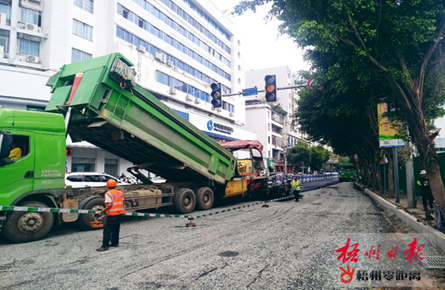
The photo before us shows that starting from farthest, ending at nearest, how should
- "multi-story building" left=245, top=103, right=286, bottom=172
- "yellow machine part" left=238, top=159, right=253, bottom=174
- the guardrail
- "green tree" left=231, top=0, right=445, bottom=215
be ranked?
"multi-story building" left=245, top=103, right=286, bottom=172, the guardrail, "yellow machine part" left=238, top=159, right=253, bottom=174, "green tree" left=231, top=0, right=445, bottom=215

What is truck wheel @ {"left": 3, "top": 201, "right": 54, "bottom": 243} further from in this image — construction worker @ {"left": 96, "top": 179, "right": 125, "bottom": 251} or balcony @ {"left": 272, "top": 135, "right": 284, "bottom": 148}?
balcony @ {"left": 272, "top": 135, "right": 284, "bottom": 148}

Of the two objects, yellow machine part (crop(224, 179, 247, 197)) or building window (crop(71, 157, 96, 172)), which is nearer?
yellow machine part (crop(224, 179, 247, 197))

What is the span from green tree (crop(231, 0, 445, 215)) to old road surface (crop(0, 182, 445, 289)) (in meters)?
2.90

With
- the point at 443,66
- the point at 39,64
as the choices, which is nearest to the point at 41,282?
the point at 443,66

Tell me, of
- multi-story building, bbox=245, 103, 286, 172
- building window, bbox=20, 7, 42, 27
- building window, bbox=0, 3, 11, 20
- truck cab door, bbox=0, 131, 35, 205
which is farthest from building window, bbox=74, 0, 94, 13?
multi-story building, bbox=245, 103, 286, 172

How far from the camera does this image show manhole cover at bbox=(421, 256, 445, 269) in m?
5.11

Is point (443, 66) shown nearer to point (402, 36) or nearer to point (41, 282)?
point (402, 36)

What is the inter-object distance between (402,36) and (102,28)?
82.6ft

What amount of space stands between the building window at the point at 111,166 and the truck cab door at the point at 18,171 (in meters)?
20.5

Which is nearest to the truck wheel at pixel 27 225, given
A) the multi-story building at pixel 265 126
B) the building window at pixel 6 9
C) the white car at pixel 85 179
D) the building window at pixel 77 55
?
the white car at pixel 85 179

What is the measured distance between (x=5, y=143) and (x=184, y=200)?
615 centimetres

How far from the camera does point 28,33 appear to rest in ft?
72.9

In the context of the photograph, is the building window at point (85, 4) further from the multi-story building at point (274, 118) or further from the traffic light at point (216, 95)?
the multi-story building at point (274, 118)

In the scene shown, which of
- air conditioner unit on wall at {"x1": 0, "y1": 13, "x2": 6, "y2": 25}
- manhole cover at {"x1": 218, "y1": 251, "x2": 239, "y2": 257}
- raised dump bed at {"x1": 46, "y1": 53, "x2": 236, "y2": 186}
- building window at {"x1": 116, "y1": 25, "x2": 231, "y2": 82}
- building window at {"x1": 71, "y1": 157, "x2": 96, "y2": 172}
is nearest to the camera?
manhole cover at {"x1": 218, "y1": 251, "x2": 239, "y2": 257}
